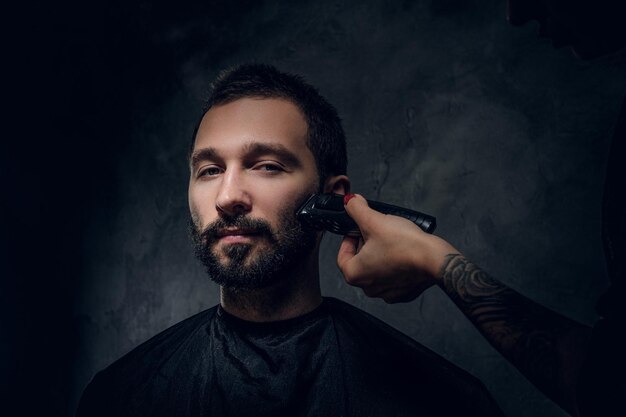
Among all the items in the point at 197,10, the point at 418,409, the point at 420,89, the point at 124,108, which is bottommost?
the point at 418,409

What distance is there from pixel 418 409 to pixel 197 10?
184 cm

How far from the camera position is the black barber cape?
1.23 meters

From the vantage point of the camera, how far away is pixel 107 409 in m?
1.36

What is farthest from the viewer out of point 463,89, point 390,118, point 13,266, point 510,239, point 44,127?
point 44,127

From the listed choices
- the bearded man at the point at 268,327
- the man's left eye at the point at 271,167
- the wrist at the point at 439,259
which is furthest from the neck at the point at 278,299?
the wrist at the point at 439,259

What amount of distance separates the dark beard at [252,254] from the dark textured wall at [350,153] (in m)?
0.60

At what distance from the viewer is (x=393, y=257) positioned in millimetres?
954

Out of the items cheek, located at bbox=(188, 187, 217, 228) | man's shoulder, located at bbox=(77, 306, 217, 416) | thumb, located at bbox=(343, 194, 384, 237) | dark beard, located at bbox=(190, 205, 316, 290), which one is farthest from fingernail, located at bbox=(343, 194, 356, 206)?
man's shoulder, located at bbox=(77, 306, 217, 416)

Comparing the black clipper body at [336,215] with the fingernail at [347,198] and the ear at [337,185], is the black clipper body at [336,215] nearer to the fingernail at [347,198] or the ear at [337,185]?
the fingernail at [347,198]

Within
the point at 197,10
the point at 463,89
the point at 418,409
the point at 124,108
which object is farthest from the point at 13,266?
the point at 463,89

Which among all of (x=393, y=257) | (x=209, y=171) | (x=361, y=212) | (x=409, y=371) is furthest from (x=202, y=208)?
(x=409, y=371)

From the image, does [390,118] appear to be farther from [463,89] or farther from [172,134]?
[172,134]

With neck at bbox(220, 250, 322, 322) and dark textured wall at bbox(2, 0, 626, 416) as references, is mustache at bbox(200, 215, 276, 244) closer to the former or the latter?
neck at bbox(220, 250, 322, 322)

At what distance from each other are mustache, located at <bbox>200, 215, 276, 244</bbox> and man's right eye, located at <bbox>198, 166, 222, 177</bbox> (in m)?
0.16
